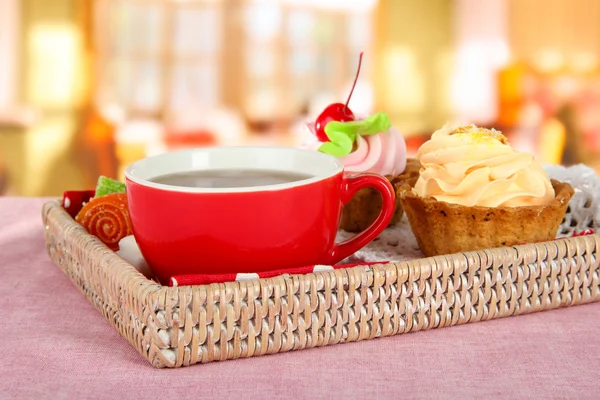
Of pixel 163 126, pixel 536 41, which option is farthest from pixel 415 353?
pixel 536 41

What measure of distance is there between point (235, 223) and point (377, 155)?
0.29 m

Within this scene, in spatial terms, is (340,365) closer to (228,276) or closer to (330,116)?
(228,276)

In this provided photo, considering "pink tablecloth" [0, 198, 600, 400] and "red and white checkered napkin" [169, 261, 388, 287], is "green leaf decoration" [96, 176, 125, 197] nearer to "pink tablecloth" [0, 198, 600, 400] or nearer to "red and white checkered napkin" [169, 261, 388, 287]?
"pink tablecloth" [0, 198, 600, 400]

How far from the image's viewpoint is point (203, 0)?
4.40 meters

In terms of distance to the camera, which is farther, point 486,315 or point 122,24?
point 122,24

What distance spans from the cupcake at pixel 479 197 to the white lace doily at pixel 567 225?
35 mm

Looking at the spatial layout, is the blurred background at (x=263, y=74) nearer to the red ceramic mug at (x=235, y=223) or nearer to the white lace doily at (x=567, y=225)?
the white lace doily at (x=567, y=225)

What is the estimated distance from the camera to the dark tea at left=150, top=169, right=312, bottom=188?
2.27 ft

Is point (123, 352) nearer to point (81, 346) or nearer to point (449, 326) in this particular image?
point (81, 346)

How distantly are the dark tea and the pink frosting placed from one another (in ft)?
0.43

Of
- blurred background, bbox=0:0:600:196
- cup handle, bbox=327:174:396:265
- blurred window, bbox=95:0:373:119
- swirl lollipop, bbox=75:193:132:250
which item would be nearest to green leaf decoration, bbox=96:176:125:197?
swirl lollipop, bbox=75:193:132:250

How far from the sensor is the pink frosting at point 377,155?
2.77 feet

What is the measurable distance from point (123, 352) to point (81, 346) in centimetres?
4

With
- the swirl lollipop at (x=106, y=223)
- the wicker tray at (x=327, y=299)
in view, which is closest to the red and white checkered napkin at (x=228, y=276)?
the wicker tray at (x=327, y=299)
